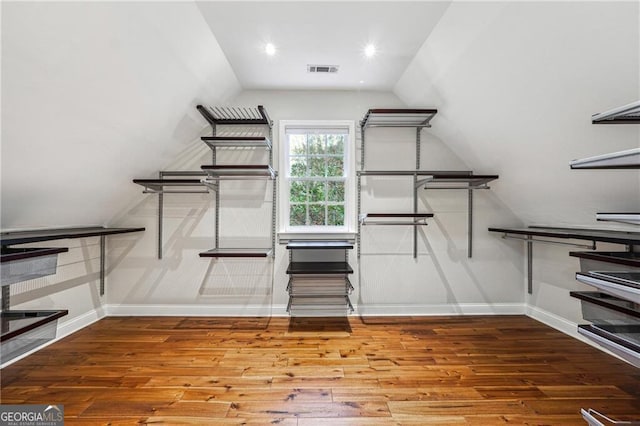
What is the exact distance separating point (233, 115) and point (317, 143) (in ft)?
2.95

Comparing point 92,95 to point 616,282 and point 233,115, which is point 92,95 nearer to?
point 233,115

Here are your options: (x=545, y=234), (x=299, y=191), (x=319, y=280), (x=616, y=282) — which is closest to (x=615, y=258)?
(x=616, y=282)

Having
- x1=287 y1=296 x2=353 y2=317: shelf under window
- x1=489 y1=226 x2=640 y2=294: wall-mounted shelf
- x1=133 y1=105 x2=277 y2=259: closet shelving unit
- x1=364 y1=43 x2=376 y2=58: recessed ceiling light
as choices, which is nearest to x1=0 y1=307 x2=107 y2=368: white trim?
x1=133 y1=105 x2=277 y2=259: closet shelving unit

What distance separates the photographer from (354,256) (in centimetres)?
296

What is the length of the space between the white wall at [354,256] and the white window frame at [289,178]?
7cm

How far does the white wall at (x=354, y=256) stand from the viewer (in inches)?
115

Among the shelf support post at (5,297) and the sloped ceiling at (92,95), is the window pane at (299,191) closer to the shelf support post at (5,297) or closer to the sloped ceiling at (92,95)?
the sloped ceiling at (92,95)

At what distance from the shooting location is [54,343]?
2.34m

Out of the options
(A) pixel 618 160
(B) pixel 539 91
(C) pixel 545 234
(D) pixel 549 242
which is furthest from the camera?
(D) pixel 549 242

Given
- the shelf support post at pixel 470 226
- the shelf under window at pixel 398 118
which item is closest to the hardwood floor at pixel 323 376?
the shelf support post at pixel 470 226

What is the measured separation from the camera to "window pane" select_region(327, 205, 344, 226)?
10.0 ft

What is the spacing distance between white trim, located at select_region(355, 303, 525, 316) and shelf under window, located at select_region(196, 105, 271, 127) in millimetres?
2081

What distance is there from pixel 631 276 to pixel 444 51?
1692mm

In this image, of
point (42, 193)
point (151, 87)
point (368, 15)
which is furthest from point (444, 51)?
point (42, 193)
